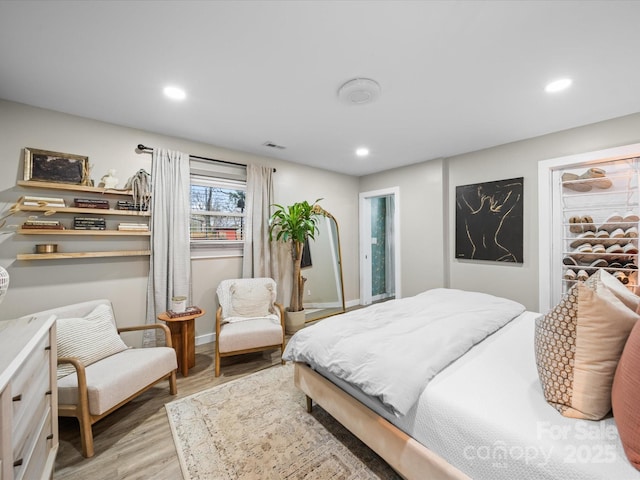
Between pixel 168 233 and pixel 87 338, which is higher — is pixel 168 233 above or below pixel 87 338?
above

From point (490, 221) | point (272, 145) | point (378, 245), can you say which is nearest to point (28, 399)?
point (272, 145)

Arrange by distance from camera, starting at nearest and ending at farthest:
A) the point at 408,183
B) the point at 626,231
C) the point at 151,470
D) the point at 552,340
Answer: the point at 552,340, the point at 151,470, the point at 626,231, the point at 408,183

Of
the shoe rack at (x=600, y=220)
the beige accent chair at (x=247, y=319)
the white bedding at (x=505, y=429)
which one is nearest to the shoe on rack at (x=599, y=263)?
the shoe rack at (x=600, y=220)

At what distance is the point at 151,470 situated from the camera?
1554 mm

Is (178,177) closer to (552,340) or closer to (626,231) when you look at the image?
(552,340)

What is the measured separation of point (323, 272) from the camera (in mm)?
4621

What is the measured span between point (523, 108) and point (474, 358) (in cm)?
234

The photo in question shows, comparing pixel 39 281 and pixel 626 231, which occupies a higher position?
pixel 626 231

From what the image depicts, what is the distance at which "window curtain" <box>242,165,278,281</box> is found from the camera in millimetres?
3645

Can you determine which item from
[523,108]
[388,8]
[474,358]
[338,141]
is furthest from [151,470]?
[523,108]

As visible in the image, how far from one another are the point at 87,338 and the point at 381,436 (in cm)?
216

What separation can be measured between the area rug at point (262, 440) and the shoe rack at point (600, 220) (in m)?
2.95

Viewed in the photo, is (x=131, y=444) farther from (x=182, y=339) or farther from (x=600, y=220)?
(x=600, y=220)

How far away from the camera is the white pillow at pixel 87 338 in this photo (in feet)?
6.08
